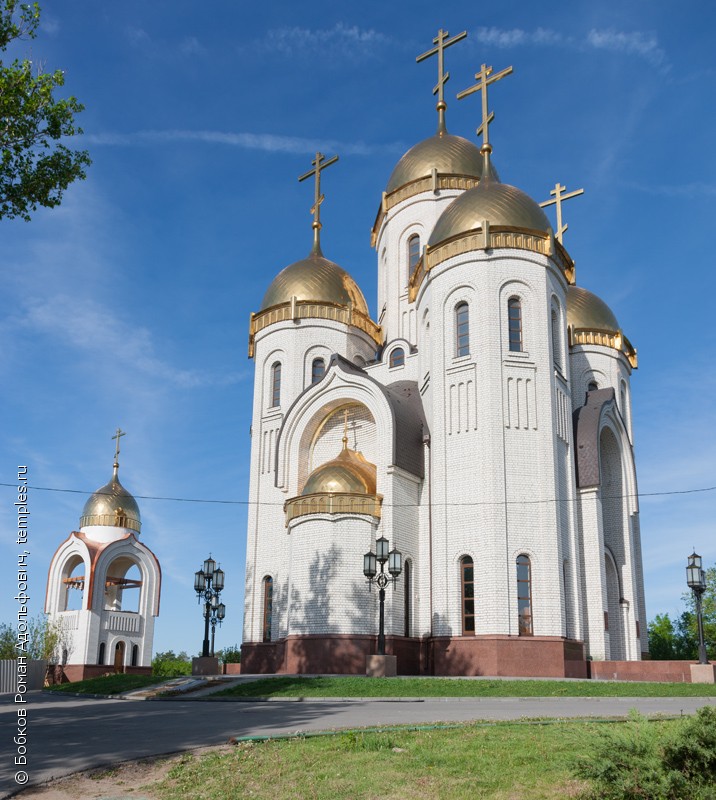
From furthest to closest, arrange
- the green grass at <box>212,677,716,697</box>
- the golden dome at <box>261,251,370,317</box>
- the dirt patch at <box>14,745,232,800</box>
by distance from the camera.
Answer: the golden dome at <box>261,251,370,317</box>
the green grass at <box>212,677,716,697</box>
the dirt patch at <box>14,745,232,800</box>

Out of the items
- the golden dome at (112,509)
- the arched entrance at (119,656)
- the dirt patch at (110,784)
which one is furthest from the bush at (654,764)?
the golden dome at (112,509)

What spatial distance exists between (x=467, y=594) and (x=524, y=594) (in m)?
1.51

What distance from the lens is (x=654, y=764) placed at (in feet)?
19.0

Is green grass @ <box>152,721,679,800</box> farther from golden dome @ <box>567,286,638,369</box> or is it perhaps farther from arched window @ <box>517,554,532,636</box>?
golden dome @ <box>567,286,638,369</box>

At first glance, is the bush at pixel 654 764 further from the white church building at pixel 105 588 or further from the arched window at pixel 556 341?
the white church building at pixel 105 588

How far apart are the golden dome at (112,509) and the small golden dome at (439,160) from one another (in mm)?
19957

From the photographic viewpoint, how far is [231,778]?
6898mm

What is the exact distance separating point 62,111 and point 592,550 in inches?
716

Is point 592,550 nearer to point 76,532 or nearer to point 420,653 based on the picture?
point 420,653

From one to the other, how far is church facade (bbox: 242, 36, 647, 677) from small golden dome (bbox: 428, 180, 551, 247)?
0.21ft

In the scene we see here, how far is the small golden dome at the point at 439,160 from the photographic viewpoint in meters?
32.5

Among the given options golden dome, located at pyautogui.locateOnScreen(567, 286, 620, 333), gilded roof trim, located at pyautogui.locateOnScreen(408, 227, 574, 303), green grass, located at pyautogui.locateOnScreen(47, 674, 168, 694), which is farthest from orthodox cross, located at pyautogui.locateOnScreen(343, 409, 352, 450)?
golden dome, located at pyautogui.locateOnScreen(567, 286, 620, 333)

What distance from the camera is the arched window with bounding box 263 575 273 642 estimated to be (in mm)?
26234

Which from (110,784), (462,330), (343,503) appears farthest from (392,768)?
(462,330)
